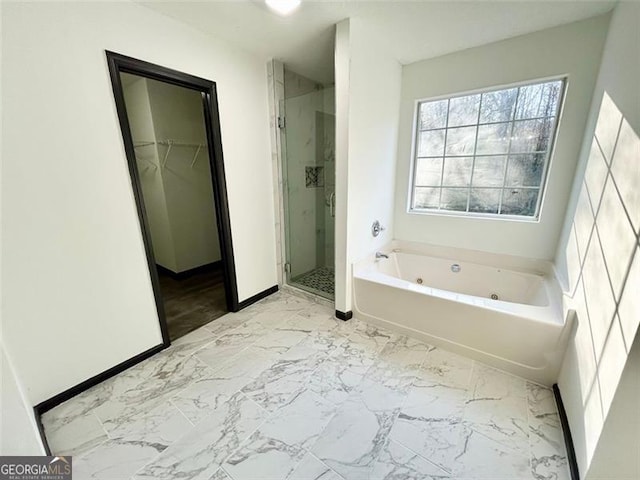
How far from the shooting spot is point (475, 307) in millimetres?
1697

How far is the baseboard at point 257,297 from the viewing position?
247 centimetres

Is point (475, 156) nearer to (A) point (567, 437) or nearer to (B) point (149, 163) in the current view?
(A) point (567, 437)

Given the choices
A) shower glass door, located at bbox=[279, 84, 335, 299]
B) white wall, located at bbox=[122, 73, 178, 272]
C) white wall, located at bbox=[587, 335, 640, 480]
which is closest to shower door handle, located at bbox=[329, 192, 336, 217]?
shower glass door, located at bbox=[279, 84, 335, 299]

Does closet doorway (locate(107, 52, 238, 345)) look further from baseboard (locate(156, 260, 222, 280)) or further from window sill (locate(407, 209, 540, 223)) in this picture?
window sill (locate(407, 209, 540, 223))

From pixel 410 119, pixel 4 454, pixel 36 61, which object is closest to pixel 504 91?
pixel 410 119

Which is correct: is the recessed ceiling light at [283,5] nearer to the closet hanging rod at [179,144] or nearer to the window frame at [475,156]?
the window frame at [475,156]

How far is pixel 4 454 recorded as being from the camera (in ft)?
2.45

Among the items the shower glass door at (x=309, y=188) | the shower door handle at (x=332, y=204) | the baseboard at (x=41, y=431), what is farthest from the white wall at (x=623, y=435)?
the baseboard at (x=41, y=431)

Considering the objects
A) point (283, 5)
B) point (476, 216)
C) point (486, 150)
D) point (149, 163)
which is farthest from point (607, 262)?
point (149, 163)

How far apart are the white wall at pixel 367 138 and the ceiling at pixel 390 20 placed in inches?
5.9

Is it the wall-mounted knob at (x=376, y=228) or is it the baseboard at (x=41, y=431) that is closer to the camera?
the baseboard at (x=41, y=431)

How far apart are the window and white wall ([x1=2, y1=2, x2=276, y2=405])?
206cm

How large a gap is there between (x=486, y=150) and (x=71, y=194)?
298 cm

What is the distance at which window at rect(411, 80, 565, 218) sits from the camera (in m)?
2.05
